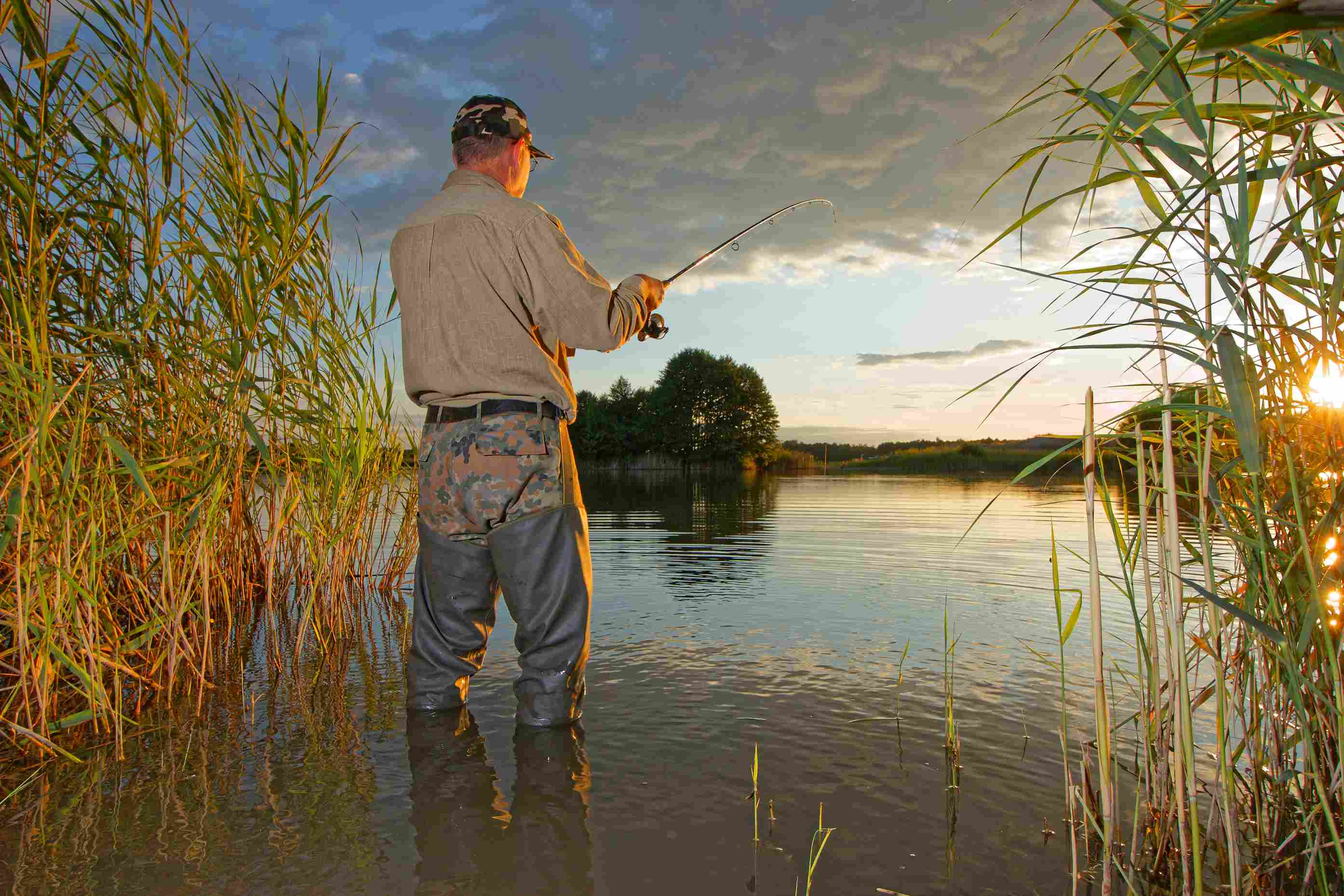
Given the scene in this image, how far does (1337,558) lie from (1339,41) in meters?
1.10

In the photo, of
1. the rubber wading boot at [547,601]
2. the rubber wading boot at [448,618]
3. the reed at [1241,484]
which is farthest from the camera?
the rubber wading boot at [448,618]

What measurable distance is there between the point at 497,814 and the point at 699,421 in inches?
2163

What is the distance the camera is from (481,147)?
3.33 m

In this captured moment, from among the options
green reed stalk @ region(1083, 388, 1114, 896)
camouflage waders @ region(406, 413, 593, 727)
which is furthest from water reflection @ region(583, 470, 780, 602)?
green reed stalk @ region(1083, 388, 1114, 896)

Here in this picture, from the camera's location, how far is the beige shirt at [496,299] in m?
3.09

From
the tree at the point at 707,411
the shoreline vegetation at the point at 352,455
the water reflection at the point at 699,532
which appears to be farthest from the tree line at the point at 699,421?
the shoreline vegetation at the point at 352,455

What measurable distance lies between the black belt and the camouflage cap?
1.13 m

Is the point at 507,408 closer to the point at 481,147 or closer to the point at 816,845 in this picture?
the point at 481,147

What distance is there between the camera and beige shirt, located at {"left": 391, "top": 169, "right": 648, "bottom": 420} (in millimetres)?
3092

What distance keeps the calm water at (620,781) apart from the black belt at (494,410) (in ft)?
4.04

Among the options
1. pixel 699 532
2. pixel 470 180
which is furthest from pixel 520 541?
pixel 699 532

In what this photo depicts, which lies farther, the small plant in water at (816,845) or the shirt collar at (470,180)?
the shirt collar at (470,180)

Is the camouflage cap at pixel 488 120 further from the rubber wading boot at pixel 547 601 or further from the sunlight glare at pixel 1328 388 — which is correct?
the sunlight glare at pixel 1328 388

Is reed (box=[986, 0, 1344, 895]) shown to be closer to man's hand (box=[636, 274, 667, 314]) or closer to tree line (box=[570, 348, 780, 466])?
man's hand (box=[636, 274, 667, 314])
